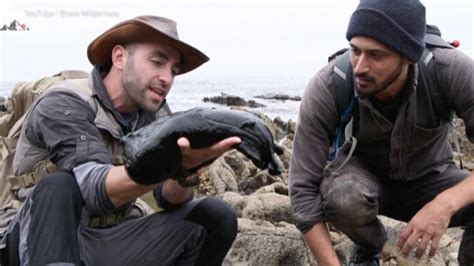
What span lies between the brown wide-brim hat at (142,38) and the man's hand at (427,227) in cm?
207

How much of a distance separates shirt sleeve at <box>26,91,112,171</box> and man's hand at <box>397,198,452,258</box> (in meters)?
2.33

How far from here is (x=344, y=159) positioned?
5.50 meters

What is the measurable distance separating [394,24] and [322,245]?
1793 mm

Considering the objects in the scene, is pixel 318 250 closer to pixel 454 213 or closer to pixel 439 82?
pixel 454 213

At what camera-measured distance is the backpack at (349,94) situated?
5297 millimetres

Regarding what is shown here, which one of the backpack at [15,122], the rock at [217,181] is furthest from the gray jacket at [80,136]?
the rock at [217,181]

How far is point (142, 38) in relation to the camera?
16.1 ft

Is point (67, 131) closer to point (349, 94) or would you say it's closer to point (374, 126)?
point (349, 94)

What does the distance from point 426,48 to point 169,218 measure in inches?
97.2

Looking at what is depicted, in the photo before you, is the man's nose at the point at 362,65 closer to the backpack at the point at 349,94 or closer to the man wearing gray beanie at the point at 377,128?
the man wearing gray beanie at the point at 377,128

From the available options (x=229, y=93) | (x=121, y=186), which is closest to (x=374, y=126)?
(x=121, y=186)

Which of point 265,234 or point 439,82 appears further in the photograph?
point 265,234

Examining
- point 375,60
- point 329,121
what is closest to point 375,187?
point 329,121

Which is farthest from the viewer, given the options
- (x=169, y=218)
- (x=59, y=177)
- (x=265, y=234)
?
(x=265, y=234)
